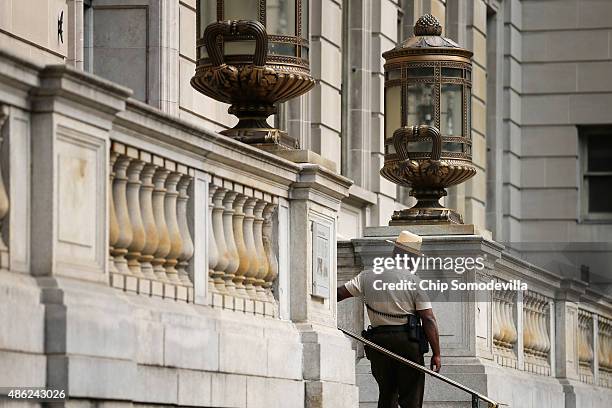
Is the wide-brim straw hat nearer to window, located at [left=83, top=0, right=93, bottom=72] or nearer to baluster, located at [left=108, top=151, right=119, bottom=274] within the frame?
window, located at [left=83, top=0, right=93, bottom=72]

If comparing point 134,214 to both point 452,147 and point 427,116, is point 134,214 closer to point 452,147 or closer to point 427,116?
point 427,116

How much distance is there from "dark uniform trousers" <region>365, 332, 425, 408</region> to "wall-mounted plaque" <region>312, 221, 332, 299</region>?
170cm

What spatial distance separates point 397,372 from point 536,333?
17.8 ft

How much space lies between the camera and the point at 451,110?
1878 centimetres

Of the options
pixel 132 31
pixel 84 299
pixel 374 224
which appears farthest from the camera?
pixel 374 224

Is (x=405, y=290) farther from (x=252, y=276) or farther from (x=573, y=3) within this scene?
(x=573, y=3)

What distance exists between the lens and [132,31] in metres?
18.6

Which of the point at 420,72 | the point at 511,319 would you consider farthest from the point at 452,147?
the point at 511,319

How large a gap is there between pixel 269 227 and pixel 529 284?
774 cm

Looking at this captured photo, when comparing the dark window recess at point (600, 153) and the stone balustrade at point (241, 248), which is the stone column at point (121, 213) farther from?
the dark window recess at point (600, 153)

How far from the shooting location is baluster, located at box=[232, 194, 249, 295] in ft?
38.9

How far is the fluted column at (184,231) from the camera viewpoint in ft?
35.9

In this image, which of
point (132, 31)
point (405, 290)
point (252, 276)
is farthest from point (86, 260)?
point (132, 31)

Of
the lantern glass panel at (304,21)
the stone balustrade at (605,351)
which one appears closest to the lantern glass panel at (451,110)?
the stone balustrade at (605,351)
